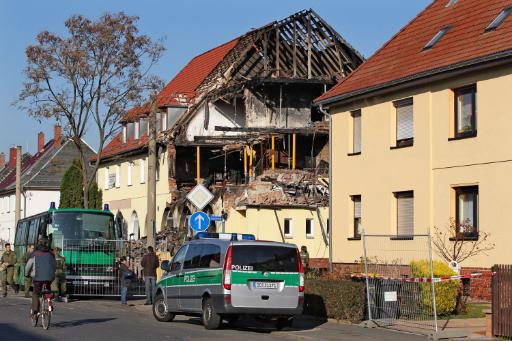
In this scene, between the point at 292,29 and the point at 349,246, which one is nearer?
the point at 349,246

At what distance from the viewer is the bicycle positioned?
20.3 metres

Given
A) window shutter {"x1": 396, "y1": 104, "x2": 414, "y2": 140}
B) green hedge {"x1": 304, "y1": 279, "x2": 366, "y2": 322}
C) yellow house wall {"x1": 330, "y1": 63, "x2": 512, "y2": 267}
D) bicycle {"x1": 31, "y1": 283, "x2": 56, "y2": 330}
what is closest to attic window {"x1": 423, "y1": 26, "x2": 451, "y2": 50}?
yellow house wall {"x1": 330, "y1": 63, "x2": 512, "y2": 267}

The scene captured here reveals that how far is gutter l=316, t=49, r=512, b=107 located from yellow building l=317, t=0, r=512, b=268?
0.03 metres

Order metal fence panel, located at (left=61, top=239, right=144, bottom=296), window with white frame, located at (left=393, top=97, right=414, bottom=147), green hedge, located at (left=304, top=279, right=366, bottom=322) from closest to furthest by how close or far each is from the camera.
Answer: green hedge, located at (left=304, top=279, right=366, bottom=322)
window with white frame, located at (left=393, top=97, right=414, bottom=147)
metal fence panel, located at (left=61, top=239, right=144, bottom=296)

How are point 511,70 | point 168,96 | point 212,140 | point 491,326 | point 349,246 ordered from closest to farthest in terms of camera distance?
point 491,326 → point 511,70 → point 349,246 → point 212,140 → point 168,96

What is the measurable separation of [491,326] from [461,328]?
2.01m

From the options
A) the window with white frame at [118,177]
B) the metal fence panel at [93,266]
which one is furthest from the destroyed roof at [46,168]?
the metal fence panel at [93,266]

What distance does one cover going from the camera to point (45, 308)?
20.4 metres

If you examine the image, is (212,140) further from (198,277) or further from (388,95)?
(198,277)

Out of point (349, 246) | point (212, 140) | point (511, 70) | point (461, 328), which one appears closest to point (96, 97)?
point (212, 140)

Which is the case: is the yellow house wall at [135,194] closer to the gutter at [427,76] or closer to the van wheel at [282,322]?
the gutter at [427,76]

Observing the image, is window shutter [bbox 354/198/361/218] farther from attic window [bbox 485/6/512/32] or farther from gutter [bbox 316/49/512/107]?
attic window [bbox 485/6/512/32]

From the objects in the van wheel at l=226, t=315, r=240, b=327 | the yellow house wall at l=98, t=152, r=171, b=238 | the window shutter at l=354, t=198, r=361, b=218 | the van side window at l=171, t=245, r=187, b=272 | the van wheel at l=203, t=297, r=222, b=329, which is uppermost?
the yellow house wall at l=98, t=152, r=171, b=238

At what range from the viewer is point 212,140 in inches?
2115
